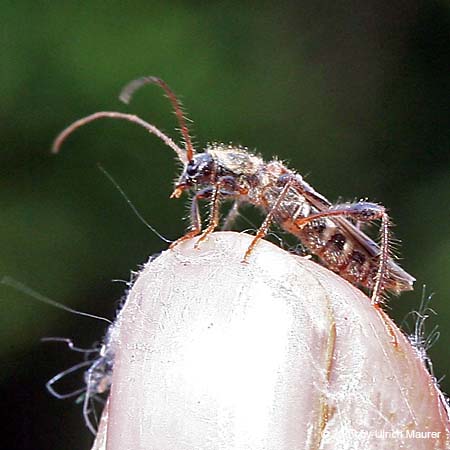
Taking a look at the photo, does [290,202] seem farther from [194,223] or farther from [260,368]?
[260,368]

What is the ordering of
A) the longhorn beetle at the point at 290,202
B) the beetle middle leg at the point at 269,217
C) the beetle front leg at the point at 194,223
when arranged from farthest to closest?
1. the longhorn beetle at the point at 290,202
2. the beetle front leg at the point at 194,223
3. the beetle middle leg at the point at 269,217

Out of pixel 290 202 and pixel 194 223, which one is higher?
pixel 290 202

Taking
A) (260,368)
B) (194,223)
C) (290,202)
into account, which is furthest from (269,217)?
(260,368)

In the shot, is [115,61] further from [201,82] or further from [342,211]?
[342,211]

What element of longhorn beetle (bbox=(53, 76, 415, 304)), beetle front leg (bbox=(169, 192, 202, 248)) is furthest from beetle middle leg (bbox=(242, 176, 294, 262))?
beetle front leg (bbox=(169, 192, 202, 248))

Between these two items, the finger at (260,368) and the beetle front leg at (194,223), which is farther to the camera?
the beetle front leg at (194,223)

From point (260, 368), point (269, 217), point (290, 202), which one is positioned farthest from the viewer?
point (290, 202)

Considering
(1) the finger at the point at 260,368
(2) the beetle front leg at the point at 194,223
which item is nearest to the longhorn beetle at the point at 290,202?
(2) the beetle front leg at the point at 194,223

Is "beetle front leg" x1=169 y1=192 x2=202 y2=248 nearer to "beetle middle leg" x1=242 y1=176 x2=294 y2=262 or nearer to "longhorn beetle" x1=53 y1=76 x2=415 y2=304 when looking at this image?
"longhorn beetle" x1=53 y1=76 x2=415 y2=304

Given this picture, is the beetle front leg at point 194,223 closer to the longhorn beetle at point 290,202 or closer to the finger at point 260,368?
the longhorn beetle at point 290,202
